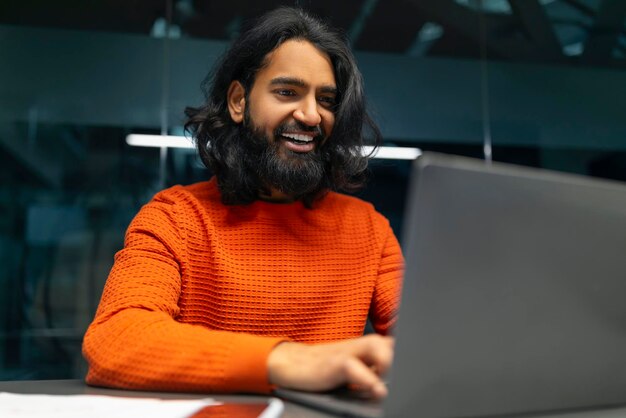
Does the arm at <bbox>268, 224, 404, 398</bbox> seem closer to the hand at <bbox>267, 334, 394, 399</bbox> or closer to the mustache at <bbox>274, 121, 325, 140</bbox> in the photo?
the hand at <bbox>267, 334, 394, 399</bbox>

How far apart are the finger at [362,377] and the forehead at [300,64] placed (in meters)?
0.80

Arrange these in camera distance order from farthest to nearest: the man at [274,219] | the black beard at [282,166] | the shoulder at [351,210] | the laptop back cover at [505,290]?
the shoulder at [351,210] → the black beard at [282,166] → the man at [274,219] → the laptop back cover at [505,290]

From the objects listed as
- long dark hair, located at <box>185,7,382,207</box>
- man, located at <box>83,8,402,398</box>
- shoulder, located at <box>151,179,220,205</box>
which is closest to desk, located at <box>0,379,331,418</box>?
man, located at <box>83,8,402,398</box>

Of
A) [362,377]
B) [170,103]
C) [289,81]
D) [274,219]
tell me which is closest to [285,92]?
[289,81]

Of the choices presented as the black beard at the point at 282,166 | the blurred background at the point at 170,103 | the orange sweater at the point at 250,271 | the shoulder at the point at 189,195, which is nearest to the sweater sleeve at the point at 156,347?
the orange sweater at the point at 250,271

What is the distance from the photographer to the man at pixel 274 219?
1177 millimetres

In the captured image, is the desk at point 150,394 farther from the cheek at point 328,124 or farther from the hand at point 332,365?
the cheek at point 328,124

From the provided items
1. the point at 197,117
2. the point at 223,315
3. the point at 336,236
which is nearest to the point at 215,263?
the point at 223,315

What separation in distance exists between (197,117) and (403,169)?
2.00 meters

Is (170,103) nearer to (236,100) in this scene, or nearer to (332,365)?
(236,100)

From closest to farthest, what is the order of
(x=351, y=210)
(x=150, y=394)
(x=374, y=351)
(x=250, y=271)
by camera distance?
(x=374, y=351) < (x=150, y=394) < (x=250, y=271) < (x=351, y=210)

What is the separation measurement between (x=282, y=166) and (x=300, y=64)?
0.22 metres

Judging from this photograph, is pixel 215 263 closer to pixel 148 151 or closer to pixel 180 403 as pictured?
pixel 180 403

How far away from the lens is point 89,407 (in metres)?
0.61
